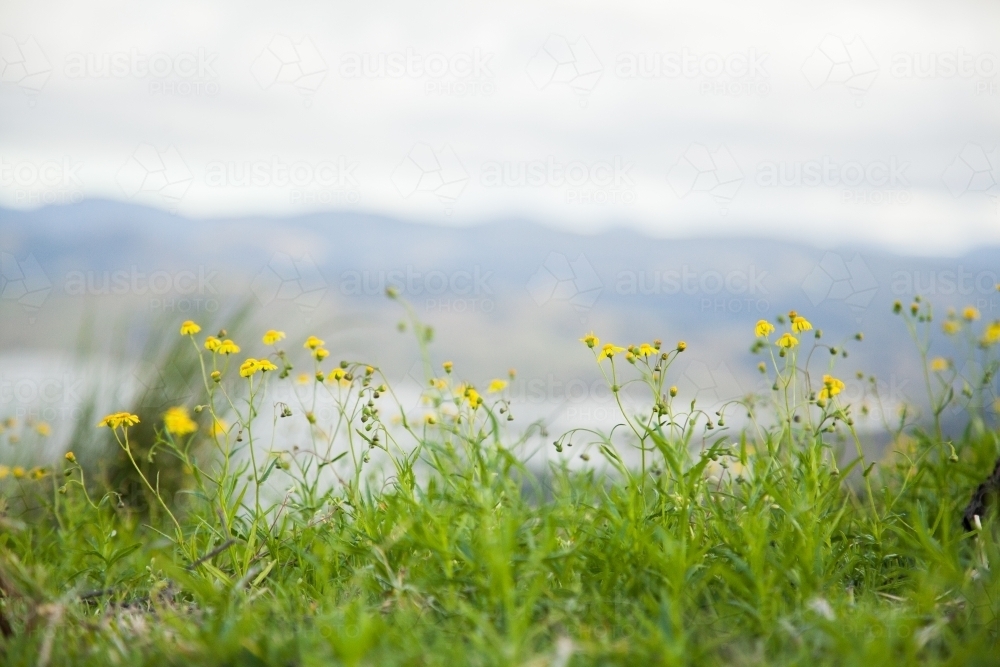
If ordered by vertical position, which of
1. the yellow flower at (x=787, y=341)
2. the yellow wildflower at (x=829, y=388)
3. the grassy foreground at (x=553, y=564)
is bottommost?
the grassy foreground at (x=553, y=564)

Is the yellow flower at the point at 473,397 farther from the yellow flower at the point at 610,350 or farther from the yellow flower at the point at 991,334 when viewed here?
the yellow flower at the point at 991,334

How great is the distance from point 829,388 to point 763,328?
0.82 ft

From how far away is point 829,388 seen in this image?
2432 mm

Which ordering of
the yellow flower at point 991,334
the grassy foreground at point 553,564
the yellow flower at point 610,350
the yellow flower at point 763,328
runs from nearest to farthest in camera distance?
1. the grassy foreground at point 553,564
2. the yellow flower at point 610,350
3. the yellow flower at point 763,328
4. the yellow flower at point 991,334

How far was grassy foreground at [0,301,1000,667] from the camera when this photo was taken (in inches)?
64.6

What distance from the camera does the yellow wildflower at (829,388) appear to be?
2.42 meters

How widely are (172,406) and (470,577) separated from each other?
7.54ft

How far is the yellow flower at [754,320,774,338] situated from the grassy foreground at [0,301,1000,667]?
4 centimetres

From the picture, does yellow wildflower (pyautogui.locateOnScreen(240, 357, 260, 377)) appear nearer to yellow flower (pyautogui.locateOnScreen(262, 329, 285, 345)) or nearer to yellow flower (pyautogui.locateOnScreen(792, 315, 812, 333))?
yellow flower (pyautogui.locateOnScreen(262, 329, 285, 345))

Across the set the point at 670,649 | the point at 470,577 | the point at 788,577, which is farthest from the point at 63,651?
the point at 788,577

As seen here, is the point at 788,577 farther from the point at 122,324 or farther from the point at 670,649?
the point at 122,324

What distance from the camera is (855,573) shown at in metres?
2.26

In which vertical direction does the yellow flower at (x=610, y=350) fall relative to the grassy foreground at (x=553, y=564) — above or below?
above

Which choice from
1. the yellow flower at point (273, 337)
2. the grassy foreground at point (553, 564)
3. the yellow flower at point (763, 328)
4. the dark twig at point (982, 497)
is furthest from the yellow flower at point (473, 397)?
the dark twig at point (982, 497)
